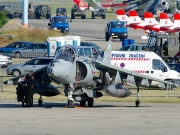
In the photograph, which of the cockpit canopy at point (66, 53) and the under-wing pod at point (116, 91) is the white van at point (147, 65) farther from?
the cockpit canopy at point (66, 53)

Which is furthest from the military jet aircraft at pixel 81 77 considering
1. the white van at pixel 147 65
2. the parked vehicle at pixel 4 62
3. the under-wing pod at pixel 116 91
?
the parked vehicle at pixel 4 62

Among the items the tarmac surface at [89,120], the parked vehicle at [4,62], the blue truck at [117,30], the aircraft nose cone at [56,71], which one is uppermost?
the aircraft nose cone at [56,71]

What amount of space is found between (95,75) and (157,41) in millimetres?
20730

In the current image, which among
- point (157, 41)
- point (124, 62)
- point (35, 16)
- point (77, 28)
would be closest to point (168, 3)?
point (77, 28)

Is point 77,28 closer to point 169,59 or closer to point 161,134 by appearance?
point 169,59

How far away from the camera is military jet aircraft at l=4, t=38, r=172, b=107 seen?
2397 cm

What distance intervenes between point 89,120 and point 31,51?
32.7 meters

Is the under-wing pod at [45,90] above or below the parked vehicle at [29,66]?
above

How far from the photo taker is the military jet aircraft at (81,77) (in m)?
24.0

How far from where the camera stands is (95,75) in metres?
25.3

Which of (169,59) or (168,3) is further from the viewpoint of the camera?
(168,3)

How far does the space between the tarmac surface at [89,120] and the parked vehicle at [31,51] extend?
25791 mm

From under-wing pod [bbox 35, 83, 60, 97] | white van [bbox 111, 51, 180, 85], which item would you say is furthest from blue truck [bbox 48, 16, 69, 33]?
under-wing pod [bbox 35, 83, 60, 97]

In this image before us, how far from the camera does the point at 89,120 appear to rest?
20219 millimetres
